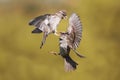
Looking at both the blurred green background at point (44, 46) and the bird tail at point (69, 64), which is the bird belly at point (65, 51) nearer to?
the bird tail at point (69, 64)

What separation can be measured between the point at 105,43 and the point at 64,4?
1.22 feet

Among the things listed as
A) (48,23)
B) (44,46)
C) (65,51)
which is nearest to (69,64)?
(65,51)

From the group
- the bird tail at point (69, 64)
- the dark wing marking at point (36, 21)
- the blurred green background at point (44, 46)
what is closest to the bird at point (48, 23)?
the dark wing marking at point (36, 21)

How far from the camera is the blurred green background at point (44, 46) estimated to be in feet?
8.84

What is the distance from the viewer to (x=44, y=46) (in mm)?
2670

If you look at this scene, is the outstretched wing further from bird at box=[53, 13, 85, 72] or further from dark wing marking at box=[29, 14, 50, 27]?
dark wing marking at box=[29, 14, 50, 27]

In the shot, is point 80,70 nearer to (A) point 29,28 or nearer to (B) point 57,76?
(B) point 57,76

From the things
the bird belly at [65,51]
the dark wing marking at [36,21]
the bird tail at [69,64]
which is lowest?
the bird tail at [69,64]

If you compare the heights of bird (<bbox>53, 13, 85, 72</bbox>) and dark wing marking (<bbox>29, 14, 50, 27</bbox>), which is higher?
dark wing marking (<bbox>29, 14, 50, 27</bbox>)

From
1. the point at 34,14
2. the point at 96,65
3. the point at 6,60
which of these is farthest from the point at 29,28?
the point at 96,65

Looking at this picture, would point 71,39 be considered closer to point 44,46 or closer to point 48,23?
point 48,23

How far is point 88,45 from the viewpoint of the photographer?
2709mm

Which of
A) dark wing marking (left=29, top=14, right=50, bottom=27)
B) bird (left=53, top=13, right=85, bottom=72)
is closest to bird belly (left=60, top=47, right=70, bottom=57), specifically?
bird (left=53, top=13, right=85, bottom=72)

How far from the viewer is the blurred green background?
270 cm
